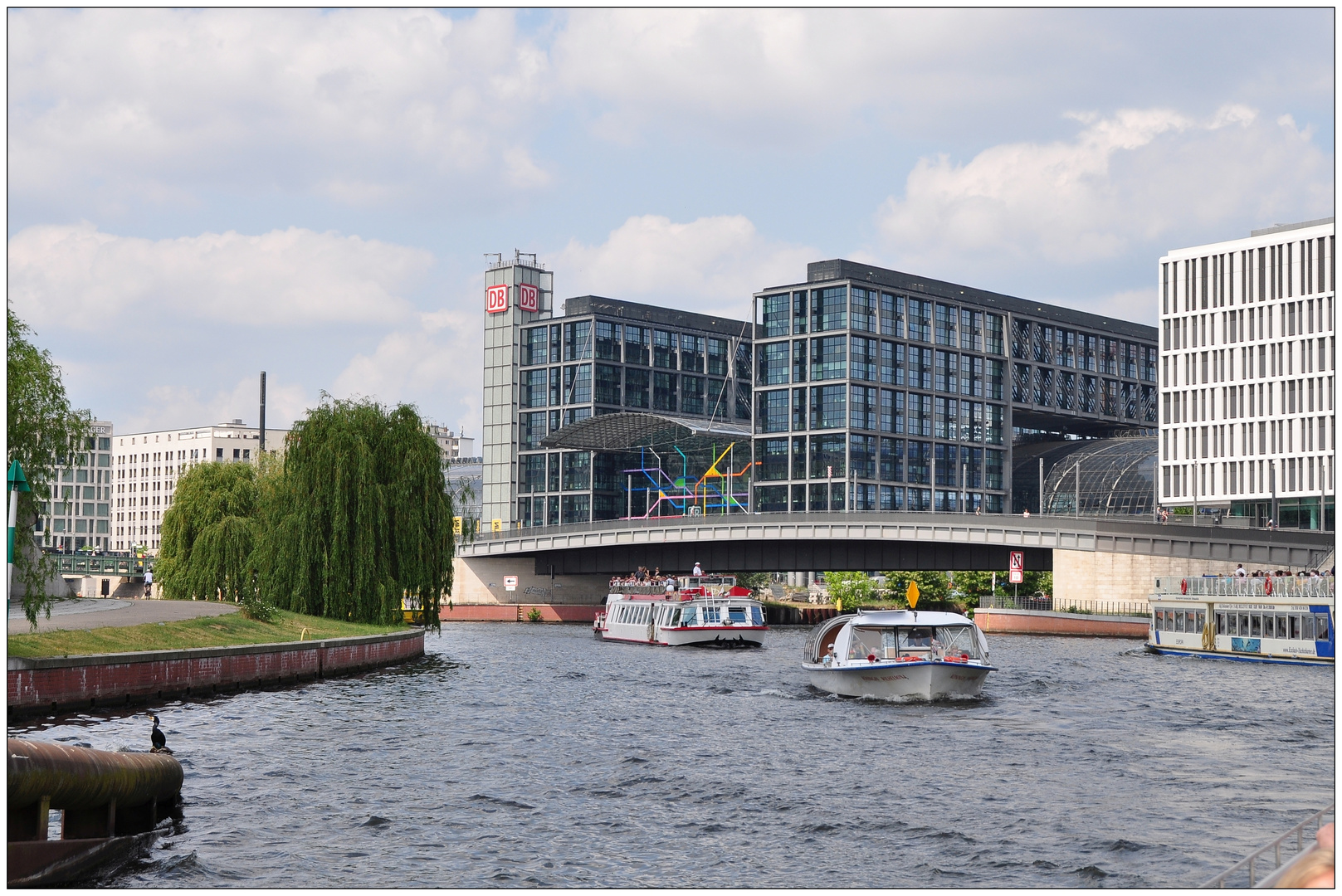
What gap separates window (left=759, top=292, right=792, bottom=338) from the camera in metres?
180

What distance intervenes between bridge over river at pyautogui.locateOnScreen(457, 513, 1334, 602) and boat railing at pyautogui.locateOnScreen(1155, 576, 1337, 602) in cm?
2433

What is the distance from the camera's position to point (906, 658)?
49688 millimetres

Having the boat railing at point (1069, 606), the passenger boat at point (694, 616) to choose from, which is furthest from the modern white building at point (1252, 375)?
the passenger boat at point (694, 616)

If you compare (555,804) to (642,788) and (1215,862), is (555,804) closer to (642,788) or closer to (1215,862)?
(642,788)

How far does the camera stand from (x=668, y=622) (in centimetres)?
9106

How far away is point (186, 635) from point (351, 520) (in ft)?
55.3

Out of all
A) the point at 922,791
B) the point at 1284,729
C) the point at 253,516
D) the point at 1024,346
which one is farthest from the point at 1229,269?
the point at 922,791

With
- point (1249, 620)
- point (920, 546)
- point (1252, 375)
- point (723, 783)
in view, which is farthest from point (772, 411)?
point (723, 783)

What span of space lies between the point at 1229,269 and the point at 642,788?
12134 centimetres

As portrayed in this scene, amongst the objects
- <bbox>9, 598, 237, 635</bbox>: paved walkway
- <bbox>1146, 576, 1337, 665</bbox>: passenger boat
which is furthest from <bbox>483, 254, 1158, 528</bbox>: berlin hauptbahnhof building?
<bbox>9, 598, 237, 635</bbox>: paved walkway

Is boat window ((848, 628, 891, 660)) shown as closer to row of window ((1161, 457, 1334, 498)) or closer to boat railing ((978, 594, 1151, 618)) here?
boat railing ((978, 594, 1151, 618))

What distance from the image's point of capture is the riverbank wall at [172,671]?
35.9 meters

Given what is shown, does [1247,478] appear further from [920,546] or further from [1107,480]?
[920,546]

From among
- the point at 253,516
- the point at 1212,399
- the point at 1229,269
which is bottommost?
the point at 253,516
